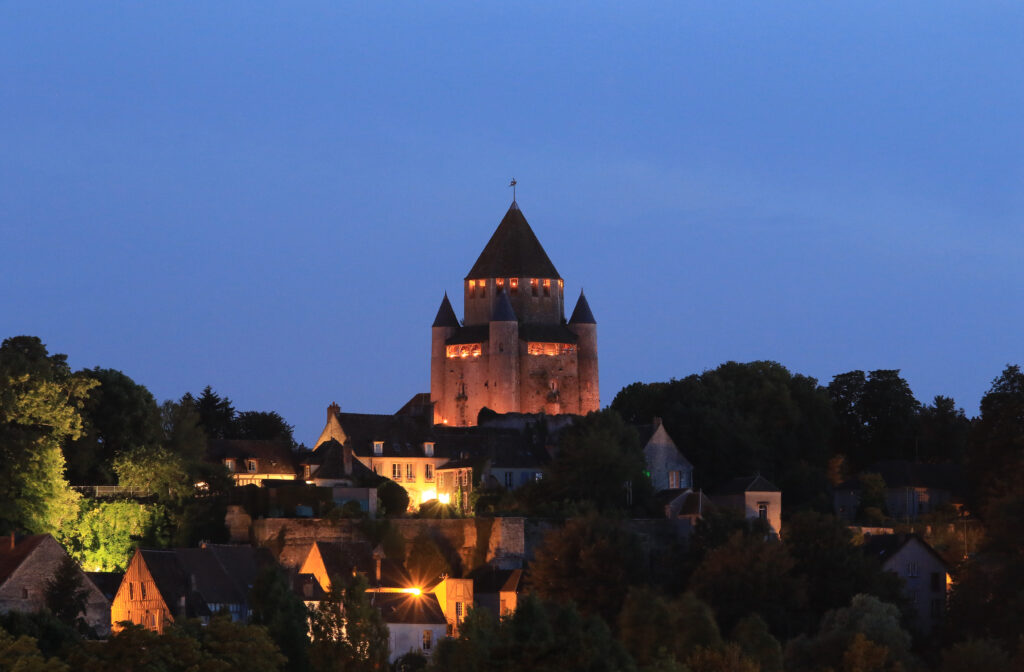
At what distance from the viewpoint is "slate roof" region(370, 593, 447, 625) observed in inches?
3095

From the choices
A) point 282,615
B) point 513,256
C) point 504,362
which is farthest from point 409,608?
point 513,256

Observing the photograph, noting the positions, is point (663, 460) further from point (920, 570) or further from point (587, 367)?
point (587, 367)

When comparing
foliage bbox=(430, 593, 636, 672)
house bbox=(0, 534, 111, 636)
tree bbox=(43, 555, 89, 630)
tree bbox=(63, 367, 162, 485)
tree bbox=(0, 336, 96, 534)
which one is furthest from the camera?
tree bbox=(63, 367, 162, 485)

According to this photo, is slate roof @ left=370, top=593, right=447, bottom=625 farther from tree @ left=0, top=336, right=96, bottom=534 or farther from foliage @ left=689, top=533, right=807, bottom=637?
tree @ left=0, top=336, right=96, bottom=534

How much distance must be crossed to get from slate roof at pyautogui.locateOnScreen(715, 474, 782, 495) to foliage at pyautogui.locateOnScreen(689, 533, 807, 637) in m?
9.79

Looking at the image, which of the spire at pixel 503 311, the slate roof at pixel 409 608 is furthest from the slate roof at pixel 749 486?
the spire at pixel 503 311

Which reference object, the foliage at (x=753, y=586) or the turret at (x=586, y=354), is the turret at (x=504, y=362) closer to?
the turret at (x=586, y=354)

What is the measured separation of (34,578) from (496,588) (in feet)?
51.9

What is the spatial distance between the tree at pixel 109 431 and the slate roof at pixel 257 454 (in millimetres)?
5202

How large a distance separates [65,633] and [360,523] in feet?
82.0

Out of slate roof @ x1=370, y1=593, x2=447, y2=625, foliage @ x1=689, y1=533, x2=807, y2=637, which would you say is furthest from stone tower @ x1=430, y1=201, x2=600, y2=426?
foliage @ x1=689, y1=533, x2=807, y2=637

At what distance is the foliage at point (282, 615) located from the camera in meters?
65.1

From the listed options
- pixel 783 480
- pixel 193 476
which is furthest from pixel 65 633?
pixel 783 480

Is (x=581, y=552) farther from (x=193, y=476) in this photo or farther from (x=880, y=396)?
(x=880, y=396)
